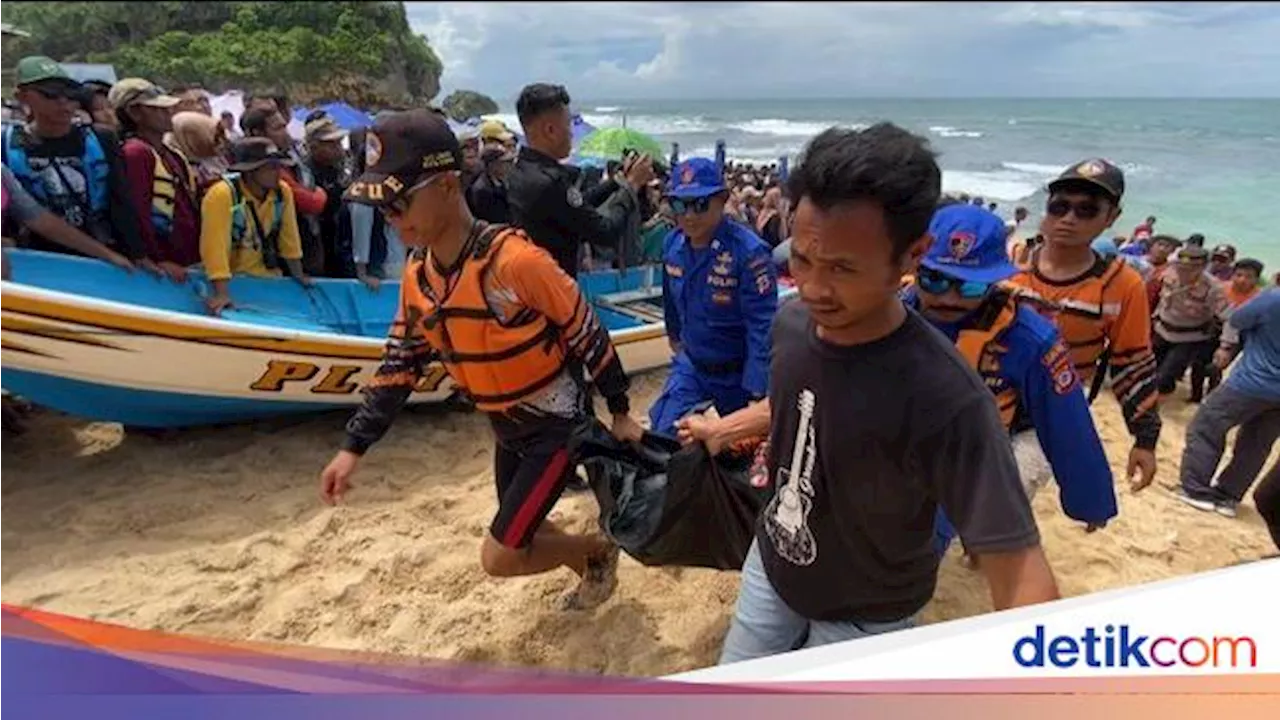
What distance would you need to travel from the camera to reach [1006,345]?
240 centimetres

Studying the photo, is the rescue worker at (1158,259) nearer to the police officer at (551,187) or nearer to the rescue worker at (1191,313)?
the rescue worker at (1191,313)

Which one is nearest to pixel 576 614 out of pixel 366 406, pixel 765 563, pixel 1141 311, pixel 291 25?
pixel 366 406

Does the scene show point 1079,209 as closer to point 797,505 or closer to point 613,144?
point 797,505

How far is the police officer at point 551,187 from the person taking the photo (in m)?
3.68

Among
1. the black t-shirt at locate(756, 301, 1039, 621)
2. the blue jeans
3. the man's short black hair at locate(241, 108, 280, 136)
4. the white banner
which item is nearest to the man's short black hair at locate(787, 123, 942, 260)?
the black t-shirt at locate(756, 301, 1039, 621)

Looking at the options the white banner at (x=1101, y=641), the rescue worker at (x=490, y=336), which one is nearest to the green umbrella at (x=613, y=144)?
the rescue worker at (x=490, y=336)

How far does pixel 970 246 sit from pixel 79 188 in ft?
13.9

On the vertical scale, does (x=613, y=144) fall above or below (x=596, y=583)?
above

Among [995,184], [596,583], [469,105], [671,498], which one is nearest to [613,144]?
[469,105]

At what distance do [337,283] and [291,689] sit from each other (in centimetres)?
462

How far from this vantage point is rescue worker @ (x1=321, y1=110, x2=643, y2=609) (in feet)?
7.67

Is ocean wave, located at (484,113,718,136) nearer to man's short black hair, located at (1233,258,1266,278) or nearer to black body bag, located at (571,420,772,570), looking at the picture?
black body bag, located at (571,420,772,570)

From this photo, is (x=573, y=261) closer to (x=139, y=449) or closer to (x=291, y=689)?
(x=139, y=449)

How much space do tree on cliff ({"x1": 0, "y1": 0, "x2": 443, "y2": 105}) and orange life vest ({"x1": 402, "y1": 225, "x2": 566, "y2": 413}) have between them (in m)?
31.9
